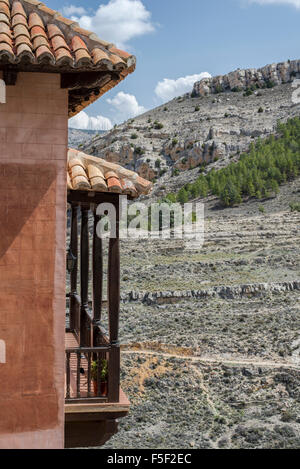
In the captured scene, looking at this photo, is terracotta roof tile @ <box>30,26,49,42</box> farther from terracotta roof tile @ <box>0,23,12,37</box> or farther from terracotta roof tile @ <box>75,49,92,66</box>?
terracotta roof tile @ <box>75,49,92,66</box>

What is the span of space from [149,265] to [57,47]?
94.0 ft

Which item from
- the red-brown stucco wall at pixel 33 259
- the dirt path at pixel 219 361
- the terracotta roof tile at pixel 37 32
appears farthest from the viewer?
the dirt path at pixel 219 361

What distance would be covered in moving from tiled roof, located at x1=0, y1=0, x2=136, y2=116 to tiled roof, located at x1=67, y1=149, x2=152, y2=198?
804 mm

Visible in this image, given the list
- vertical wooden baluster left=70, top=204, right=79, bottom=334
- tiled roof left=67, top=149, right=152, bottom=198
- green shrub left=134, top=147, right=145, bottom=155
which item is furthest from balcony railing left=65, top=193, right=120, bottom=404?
green shrub left=134, top=147, right=145, bottom=155

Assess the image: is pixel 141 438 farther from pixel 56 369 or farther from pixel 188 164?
pixel 188 164

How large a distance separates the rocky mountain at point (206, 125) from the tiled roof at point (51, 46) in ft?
176

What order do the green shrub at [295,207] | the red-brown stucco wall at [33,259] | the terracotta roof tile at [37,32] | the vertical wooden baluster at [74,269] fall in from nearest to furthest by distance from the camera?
1. the terracotta roof tile at [37,32]
2. the red-brown stucco wall at [33,259]
3. the vertical wooden baluster at [74,269]
4. the green shrub at [295,207]

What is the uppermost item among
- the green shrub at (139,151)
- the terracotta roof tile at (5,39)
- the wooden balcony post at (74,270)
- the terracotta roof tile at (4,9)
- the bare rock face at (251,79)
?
the bare rock face at (251,79)

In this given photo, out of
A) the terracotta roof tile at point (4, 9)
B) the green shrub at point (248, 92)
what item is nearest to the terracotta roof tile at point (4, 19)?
the terracotta roof tile at point (4, 9)

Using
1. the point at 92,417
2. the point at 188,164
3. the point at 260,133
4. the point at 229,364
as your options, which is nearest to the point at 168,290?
the point at 229,364

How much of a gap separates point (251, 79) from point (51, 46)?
7932cm

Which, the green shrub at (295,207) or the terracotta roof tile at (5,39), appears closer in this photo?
the terracotta roof tile at (5,39)

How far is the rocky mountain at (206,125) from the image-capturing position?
62219 mm

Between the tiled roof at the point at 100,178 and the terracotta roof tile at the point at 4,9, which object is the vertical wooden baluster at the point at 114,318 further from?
the terracotta roof tile at the point at 4,9
